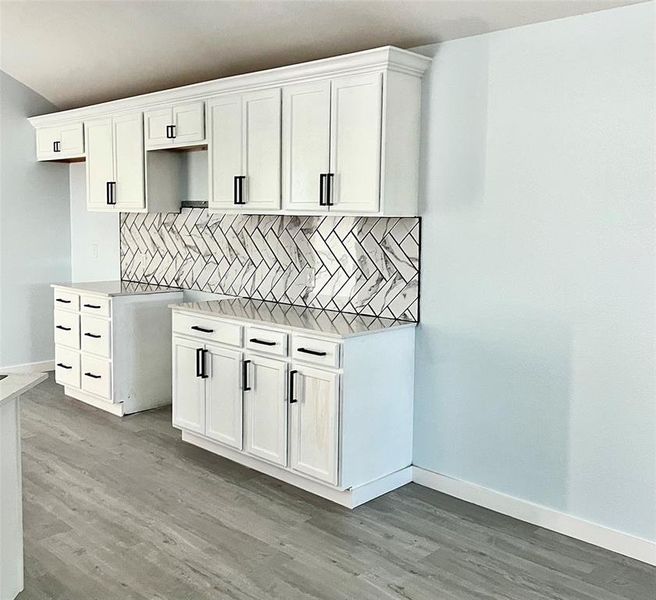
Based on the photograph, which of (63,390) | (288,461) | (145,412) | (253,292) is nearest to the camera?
(288,461)

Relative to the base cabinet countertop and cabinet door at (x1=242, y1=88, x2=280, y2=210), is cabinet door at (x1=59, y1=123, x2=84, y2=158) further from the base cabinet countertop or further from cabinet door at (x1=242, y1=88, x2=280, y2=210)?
the base cabinet countertop

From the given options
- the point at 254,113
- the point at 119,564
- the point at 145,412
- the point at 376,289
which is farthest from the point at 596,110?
the point at 145,412

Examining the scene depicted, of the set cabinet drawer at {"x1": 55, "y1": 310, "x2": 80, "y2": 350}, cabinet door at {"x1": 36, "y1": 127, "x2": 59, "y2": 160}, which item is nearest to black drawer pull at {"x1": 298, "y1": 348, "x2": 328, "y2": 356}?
cabinet drawer at {"x1": 55, "y1": 310, "x2": 80, "y2": 350}

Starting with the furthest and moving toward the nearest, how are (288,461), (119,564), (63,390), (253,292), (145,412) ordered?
(63,390), (145,412), (253,292), (288,461), (119,564)

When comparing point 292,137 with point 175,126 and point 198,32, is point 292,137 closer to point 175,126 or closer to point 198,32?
point 198,32

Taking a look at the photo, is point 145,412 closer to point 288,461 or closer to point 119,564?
point 288,461

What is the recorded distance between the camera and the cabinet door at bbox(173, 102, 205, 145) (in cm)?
438

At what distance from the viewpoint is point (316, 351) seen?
11.6 ft

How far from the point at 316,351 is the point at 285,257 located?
1137 millimetres

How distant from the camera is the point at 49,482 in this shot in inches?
149

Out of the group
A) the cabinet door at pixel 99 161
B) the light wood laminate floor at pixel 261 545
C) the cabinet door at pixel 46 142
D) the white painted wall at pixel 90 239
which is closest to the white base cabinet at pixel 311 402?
the light wood laminate floor at pixel 261 545

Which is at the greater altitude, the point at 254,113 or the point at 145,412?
the point at 254,113

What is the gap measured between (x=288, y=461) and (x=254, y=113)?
1.93 metres

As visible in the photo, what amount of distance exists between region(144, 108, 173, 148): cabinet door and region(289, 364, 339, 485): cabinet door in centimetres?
197
